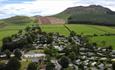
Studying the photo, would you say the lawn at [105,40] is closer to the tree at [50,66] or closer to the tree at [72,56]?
the tree at [72,56]

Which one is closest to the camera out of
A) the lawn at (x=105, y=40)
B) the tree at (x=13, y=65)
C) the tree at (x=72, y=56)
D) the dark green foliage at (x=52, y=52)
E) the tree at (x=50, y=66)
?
the tree at (x=50, y=66)

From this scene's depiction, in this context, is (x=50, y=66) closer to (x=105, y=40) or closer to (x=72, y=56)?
(x=72, y=56)

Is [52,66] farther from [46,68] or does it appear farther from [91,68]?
[91,68]

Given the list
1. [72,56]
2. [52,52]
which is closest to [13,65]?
[72,56]

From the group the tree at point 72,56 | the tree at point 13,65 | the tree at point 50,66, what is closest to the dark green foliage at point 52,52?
the tree at point 72,56

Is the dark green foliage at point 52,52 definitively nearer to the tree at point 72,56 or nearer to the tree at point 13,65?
the tree at point 72,56

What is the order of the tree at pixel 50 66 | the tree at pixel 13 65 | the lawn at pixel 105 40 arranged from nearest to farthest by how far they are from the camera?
the tree at pixel 50 66, the tree at pixel 13 65, the lawn at pixel 105 40

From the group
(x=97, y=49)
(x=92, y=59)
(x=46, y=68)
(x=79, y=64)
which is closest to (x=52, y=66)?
(x=46, y=68)

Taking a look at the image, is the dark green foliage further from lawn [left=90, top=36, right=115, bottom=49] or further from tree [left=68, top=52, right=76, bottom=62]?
lawn [left=90, top=36, right=115, bottom=49]

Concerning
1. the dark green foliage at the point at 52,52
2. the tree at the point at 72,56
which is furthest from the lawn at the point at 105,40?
the tree at the point at 72,56

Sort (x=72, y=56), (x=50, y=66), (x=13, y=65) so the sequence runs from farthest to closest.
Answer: (x=72, y=56) < (x=13, y=65) < (x=50, y=66)

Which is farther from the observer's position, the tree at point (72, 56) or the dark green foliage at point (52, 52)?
the dark green foliage at point (52, 52)

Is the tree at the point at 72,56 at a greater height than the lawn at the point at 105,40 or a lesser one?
greater
